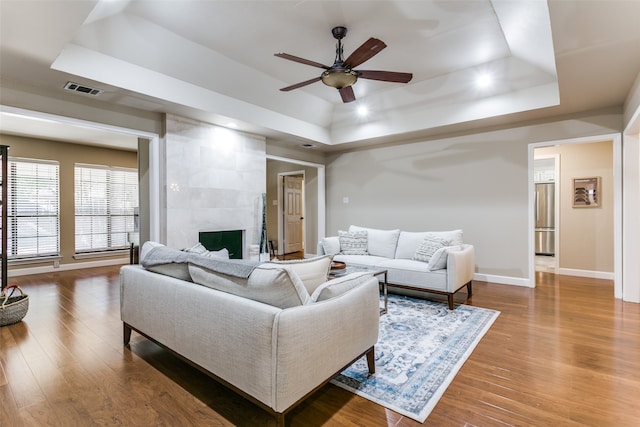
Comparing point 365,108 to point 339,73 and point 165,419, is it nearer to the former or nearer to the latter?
point 339,73

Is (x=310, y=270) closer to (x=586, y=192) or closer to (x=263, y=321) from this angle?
(x=263, y=321)

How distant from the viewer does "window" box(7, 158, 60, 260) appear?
572 centimetres

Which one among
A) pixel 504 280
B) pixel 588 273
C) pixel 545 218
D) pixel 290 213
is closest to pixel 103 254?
pixel 290 213

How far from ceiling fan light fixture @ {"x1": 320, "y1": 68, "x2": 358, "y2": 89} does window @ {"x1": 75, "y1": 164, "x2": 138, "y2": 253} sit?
5283mm

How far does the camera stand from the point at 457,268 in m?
3.60

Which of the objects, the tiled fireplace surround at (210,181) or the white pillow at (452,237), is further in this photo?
the tiled fireplace surround at (210,181)

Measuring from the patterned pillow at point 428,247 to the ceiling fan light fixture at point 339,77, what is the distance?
2298mm

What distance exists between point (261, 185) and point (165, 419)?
4.16 metres

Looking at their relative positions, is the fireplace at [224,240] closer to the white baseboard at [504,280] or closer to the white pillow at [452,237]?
the white pillow at [452,237]

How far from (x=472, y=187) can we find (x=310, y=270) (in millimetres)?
4181

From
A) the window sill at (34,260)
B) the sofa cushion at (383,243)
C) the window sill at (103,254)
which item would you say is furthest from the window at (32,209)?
the sofa cushion at (383,243)

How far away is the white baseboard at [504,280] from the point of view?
469 centimetres

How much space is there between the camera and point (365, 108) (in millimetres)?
5539

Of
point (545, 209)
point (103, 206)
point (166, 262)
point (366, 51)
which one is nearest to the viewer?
point (166, 262)
